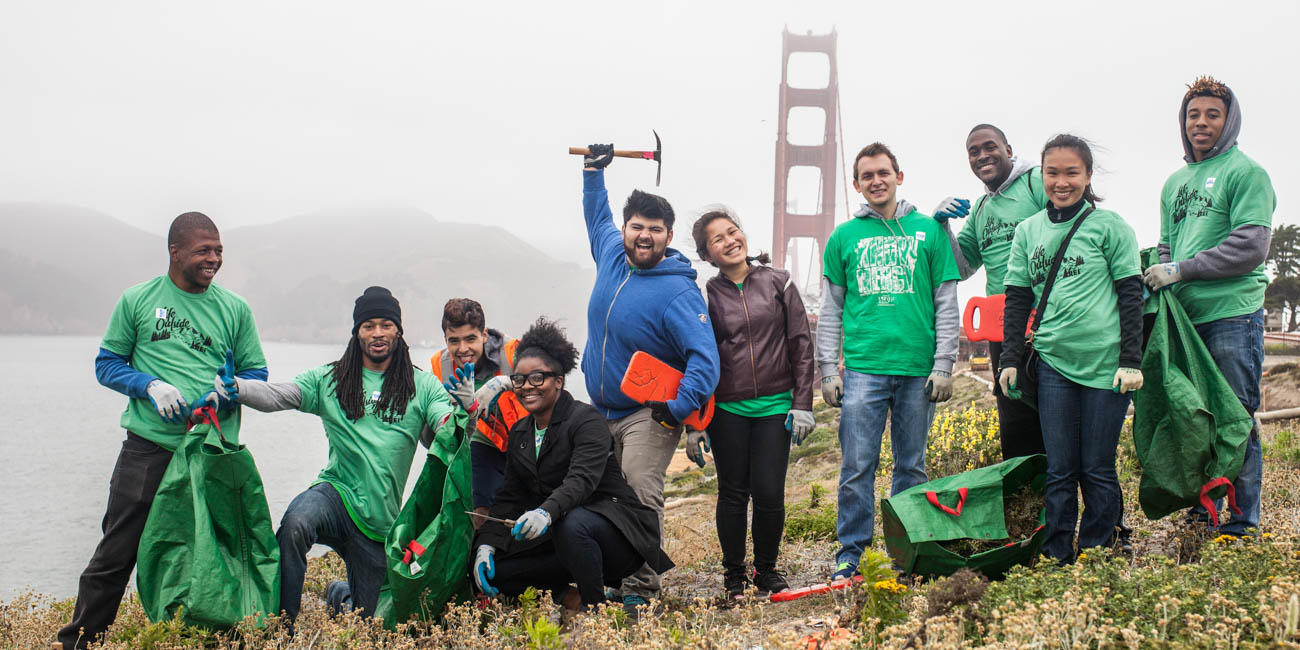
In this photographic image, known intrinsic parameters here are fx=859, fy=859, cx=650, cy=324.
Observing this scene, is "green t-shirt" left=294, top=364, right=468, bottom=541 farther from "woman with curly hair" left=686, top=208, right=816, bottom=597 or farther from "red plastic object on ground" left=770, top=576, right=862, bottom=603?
"red plastic object on ground" left=770, top=576, right=862, bottom=603

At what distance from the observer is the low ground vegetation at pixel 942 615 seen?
2.13m

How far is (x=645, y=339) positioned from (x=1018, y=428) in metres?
1.56

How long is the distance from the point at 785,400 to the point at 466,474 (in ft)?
4.24

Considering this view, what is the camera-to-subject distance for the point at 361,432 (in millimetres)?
3367

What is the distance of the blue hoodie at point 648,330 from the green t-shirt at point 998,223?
48.6 inches

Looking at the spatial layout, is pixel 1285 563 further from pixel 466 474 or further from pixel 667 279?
pixel 466 474

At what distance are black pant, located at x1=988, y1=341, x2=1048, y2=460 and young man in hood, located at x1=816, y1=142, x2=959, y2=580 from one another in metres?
0.29

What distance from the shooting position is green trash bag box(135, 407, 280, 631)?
9.72ft

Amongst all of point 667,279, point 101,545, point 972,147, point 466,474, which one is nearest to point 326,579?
point 101,545

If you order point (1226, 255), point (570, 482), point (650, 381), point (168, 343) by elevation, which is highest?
point (1226, 255)

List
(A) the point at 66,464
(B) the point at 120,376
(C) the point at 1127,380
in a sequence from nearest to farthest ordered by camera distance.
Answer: (C) the point at 1127,380 < (B) the point at 120,376 < (A) the point at 66,464

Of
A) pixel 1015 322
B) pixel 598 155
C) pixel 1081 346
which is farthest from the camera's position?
pixel 598 155

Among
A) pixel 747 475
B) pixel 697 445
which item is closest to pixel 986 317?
pixel 747 475

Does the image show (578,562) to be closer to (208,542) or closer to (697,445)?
(697,445)
